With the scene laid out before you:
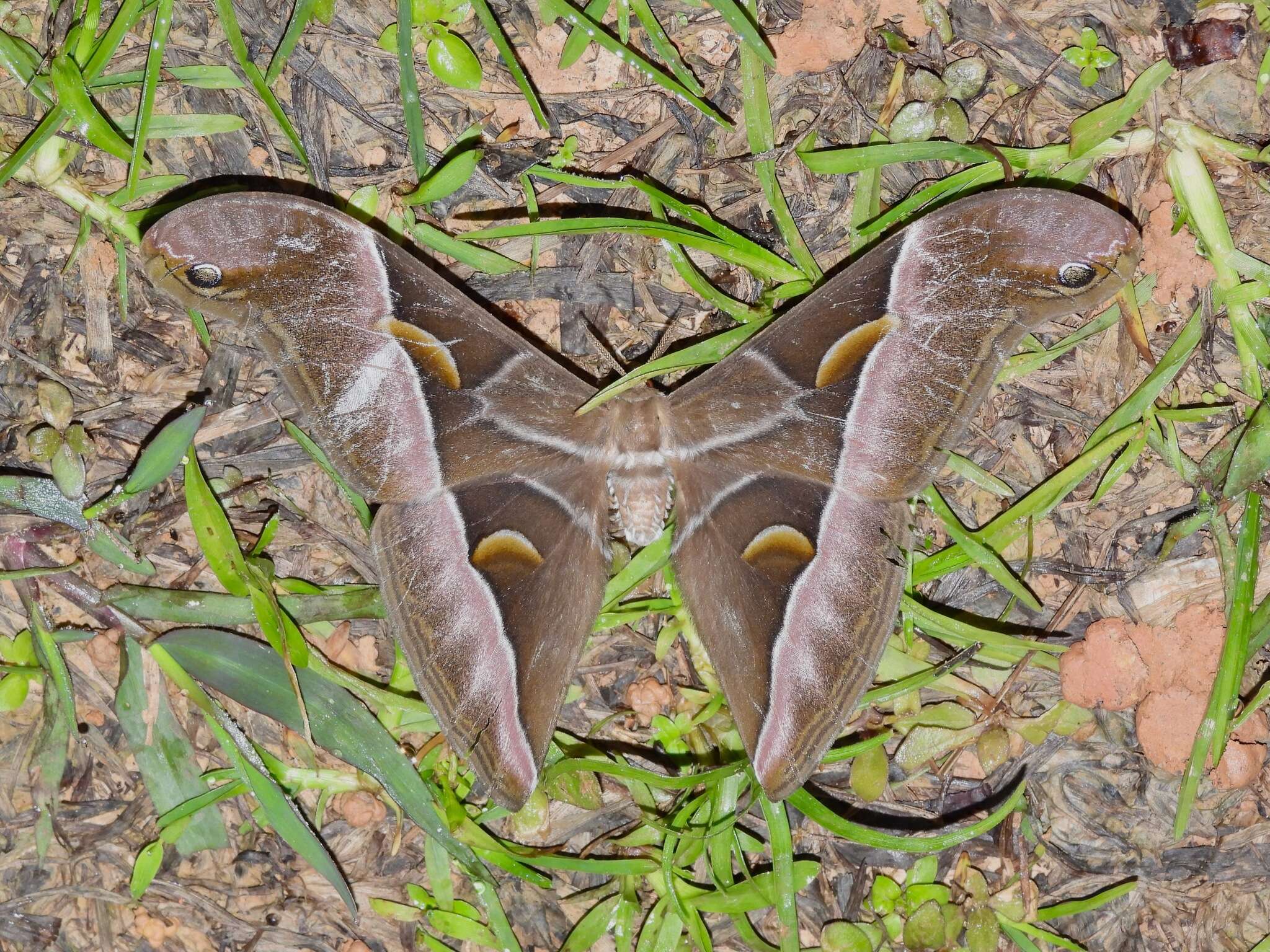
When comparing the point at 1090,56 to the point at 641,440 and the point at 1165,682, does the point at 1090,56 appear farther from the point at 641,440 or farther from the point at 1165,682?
the point at 1165,682

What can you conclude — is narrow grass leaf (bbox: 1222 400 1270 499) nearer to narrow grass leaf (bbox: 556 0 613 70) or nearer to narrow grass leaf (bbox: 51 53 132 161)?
narrow grass leaf (bbox: 556 0 613 70)

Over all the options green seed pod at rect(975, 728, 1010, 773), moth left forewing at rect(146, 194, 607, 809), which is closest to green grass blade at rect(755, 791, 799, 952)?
green seed pod at rect(975, 728, 1010, 773)

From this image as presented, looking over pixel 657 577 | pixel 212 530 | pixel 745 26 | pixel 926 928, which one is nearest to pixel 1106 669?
Result: pixel 926 928

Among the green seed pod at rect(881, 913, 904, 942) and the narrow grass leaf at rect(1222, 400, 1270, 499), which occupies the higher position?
the narrow grass leaf at rect(1222, 400, 1270, 499)

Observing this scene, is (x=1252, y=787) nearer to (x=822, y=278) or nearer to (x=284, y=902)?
(x=822, y=278)

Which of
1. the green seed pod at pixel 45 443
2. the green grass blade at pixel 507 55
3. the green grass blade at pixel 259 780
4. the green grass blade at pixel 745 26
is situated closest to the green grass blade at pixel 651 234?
the green grass blade at pixel 507 55

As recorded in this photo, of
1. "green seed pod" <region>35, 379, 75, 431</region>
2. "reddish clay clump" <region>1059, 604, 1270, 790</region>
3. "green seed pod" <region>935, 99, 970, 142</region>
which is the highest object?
"green seed pod" <region>935, 99, 970, 142</region>

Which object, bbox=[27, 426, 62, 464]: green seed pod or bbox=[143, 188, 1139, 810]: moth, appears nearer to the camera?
bbox=[143, 188, 1139, 810]: moth
